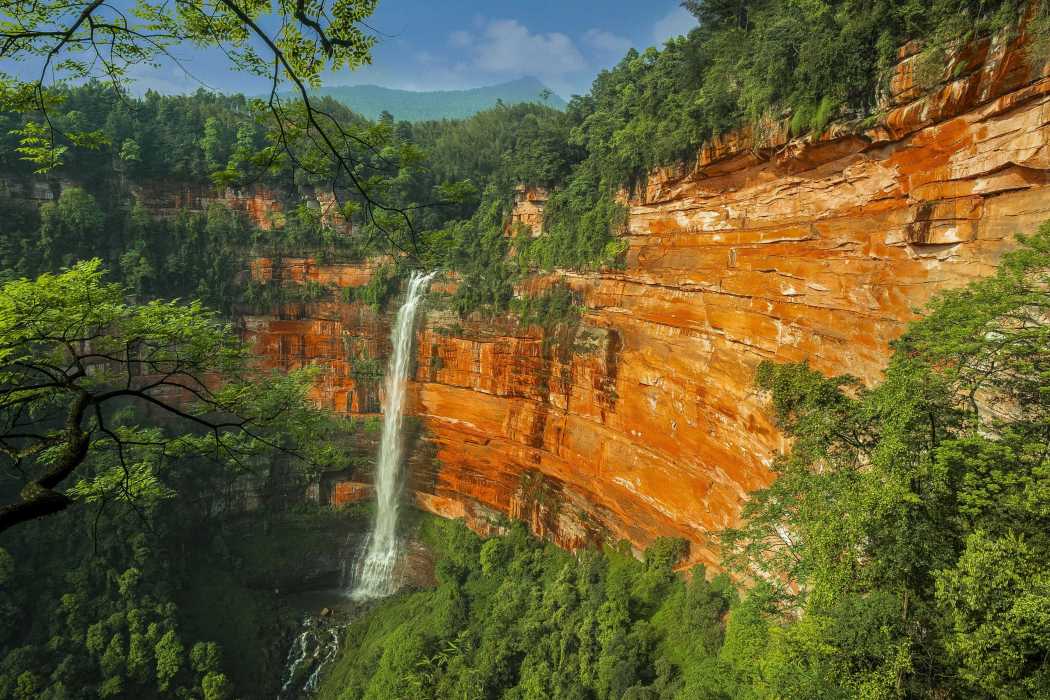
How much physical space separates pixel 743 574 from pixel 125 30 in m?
13.6

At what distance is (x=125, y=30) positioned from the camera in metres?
3.29

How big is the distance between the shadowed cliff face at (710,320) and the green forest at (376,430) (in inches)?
25.5

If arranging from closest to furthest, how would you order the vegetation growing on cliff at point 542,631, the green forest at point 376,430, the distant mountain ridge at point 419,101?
1. the green forest at point 376,430
2. the vegetation growing on cliff at point 542,631
3. the distant mountain ridge at point 419,101

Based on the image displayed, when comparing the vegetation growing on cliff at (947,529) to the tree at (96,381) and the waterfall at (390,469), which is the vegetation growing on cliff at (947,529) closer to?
the tree at (96,381)

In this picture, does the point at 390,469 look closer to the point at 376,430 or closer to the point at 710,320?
the point at 376,430

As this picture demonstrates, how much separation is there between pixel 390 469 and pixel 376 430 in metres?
1.89

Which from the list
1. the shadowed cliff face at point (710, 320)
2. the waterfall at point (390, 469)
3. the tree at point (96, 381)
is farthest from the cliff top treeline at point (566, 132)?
the waterfall at point (390, 469)

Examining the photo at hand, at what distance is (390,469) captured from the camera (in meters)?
22.8

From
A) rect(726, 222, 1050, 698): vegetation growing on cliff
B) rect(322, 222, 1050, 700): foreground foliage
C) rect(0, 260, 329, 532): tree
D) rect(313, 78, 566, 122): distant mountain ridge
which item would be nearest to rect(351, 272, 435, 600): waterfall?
rect(322, 222, 1050, 700): foreground foliage

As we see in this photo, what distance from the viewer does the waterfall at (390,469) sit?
21.8m

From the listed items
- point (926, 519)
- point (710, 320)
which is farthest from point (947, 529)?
point (710, 320)

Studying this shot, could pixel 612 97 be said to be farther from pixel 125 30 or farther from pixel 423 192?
pixel 125 30

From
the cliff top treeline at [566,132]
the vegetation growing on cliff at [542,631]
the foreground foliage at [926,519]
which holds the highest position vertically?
the cliff top treeline at [566,132]

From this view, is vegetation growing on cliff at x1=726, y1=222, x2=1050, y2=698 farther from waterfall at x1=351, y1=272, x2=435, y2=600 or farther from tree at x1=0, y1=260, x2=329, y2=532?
waterfall at x1=351, y1=272, x2=435, y2=600
